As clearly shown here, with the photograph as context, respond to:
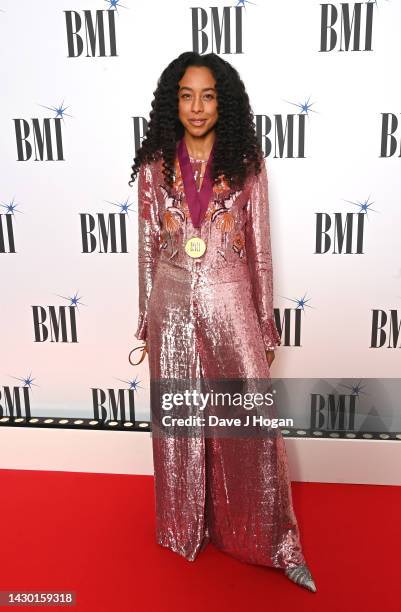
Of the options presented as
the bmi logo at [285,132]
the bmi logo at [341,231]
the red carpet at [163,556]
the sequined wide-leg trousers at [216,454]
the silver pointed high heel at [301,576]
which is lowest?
the red carpet at [163,556]

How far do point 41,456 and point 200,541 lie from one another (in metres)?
1.11

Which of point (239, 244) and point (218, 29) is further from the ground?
point (218, 29)

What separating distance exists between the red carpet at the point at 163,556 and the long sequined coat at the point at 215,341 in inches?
3.6

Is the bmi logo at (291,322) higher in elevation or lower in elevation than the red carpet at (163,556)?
higher

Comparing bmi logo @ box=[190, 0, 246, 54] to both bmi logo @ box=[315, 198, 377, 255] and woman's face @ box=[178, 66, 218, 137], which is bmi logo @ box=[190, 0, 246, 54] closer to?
woman's face @ box=[178, 66, 218, 137]

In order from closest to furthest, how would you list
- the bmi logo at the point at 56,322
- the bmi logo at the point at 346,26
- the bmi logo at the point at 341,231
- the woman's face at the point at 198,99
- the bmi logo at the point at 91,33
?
the woman's face at the point at 198,99 < the bmi logo at the point at 346,26 < the bmi logo at the point at 91,33 < the bmi logo at the point at 341,231 < the bmi logo at the point at 56,322

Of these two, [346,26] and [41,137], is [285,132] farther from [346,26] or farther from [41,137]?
[41,137]

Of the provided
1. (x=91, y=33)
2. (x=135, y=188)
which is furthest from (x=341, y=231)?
(x=91, y=33)

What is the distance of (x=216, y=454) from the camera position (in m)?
2.27

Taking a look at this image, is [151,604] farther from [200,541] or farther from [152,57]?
[152,57]

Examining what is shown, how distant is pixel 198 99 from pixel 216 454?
123 centimetres

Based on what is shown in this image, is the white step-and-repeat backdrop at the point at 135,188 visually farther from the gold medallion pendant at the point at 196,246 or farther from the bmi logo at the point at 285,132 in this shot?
the gold medallion pendant at the point at 196,246

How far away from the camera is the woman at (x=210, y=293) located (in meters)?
2.03

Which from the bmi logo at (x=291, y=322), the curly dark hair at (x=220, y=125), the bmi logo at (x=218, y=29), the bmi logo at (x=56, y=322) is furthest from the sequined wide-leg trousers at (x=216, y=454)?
the bmi logo at (x=218, y=29)
